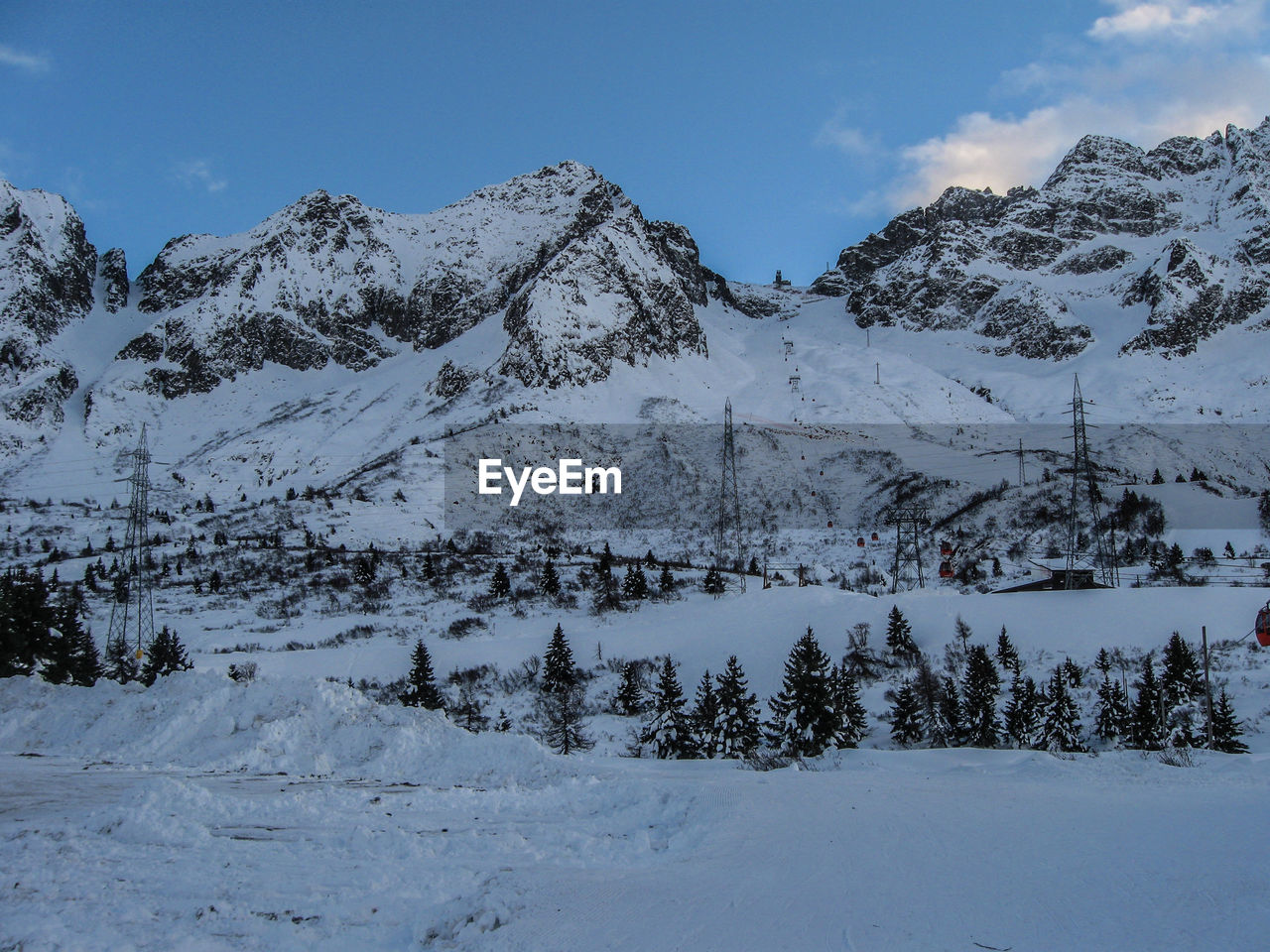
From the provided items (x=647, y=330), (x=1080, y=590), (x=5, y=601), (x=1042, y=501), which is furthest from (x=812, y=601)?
(x=647, y=330)

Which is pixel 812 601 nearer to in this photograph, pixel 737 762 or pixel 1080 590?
pixel 1080 590

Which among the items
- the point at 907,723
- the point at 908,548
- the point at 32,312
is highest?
the point at 32,312

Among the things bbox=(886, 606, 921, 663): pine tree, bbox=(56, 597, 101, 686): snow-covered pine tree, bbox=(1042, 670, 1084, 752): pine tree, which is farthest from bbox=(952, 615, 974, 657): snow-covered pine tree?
bbox=(56, 597, 101, 686): snow-covered pine tree

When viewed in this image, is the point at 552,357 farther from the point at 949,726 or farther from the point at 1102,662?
the point at 949,726

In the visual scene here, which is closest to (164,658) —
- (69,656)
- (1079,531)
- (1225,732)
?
(69,656)

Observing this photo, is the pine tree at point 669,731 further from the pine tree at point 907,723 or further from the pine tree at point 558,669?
the pine tree at point 558,669

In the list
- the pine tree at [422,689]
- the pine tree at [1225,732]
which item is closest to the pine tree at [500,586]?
the pine tree at [422,689]
